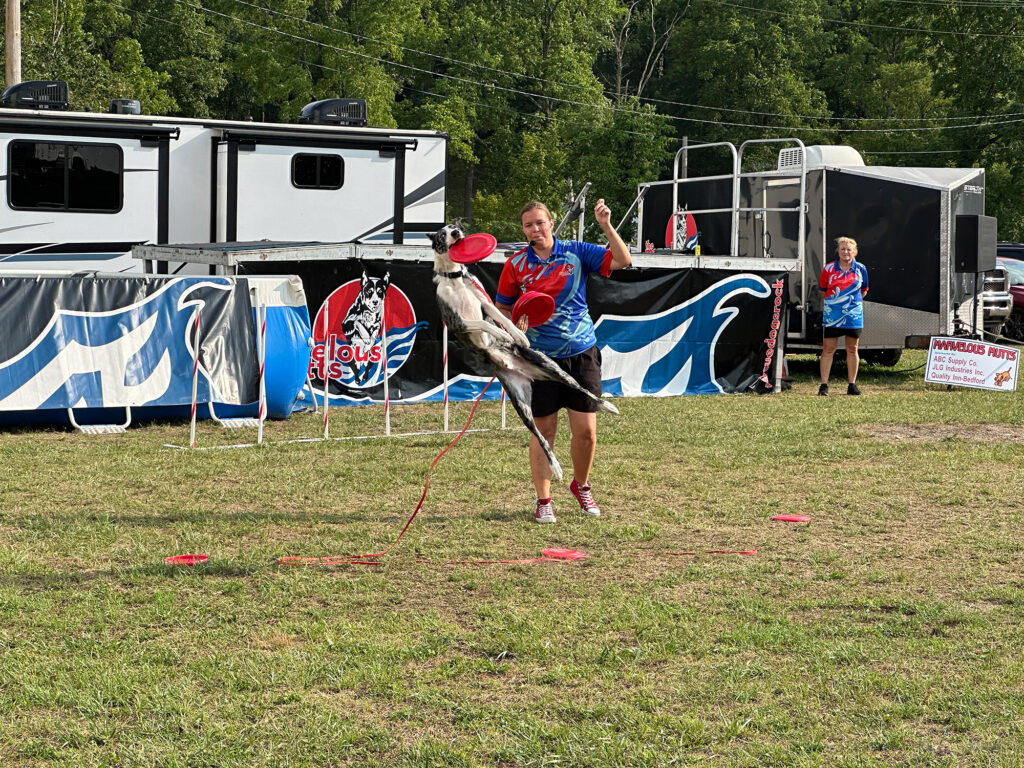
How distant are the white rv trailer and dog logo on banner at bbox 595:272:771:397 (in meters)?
3.30

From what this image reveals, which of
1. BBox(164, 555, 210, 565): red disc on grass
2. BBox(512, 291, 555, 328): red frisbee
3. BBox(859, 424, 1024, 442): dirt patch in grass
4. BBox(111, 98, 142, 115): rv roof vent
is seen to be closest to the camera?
BBox(164, 555, 210, 565): red disc on grass

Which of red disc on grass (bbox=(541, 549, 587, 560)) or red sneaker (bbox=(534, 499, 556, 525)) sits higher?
red sneaker (bbox=(534, 499, 556, 525))

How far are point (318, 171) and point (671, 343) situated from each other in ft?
15.6

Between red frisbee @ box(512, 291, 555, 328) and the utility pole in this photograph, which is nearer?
red frisbee @ box(512, 291, 555, 328)

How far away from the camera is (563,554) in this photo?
6.42 meters

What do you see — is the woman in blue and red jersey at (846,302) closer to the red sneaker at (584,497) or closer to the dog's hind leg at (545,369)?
the red sneaker at (584,497)

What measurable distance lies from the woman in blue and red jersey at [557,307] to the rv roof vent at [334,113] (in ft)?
29.3

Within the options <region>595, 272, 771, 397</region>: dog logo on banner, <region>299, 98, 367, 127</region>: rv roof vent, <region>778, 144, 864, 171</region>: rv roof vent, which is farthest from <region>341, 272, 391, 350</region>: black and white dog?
<region>778, 144, 864, 171</region>: rv roof vent

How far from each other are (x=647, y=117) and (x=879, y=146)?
13671 mm

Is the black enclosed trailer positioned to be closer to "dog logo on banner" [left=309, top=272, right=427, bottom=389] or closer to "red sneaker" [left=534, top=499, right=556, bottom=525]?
"dog logo on banner" [left=309, top=272, right=427, bottom=389]

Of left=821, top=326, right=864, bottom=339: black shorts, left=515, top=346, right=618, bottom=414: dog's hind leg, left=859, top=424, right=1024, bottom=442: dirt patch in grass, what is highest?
left=821, top=326, right=864, bottom=339: black shorts

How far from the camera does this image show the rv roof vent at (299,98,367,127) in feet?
50.4

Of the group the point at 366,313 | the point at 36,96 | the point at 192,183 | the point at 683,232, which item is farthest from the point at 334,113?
the point at 683,232

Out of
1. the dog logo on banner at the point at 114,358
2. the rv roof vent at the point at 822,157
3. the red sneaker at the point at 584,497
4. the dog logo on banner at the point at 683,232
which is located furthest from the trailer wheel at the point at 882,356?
the red sneaker at the point at 584,497
